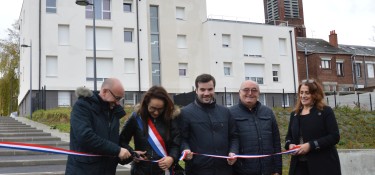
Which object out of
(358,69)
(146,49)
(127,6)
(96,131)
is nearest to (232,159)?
(96,131)

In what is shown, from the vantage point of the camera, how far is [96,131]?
462cm

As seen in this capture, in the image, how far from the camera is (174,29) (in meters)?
36.4

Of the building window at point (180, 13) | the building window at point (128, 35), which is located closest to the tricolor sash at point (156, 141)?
the building window at point (128, 35)

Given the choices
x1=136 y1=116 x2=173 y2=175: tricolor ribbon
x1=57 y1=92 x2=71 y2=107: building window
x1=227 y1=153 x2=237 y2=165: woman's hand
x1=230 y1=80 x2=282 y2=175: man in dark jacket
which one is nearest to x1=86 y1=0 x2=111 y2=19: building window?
x1=57 y1=92 x2=71 y2=107: building window

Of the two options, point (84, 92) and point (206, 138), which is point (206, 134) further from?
point (84, 92)

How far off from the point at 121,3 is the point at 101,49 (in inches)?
176

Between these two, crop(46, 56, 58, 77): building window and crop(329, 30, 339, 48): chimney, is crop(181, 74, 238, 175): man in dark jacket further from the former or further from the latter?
crop(329, 30, 339, 48): chimney

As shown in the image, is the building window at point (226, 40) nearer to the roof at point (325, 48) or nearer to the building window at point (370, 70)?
the roof at point (325, 48)

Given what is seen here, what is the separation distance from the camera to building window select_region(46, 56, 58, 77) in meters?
31.7

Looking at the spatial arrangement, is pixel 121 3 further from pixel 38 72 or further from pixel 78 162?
pixel 78 162

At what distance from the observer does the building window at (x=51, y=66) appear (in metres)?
31.7

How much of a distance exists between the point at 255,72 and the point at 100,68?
14331 mm

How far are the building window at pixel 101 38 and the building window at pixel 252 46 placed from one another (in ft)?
41.0

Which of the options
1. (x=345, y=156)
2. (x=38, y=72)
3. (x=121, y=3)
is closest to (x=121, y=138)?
(x=345, y=156)
